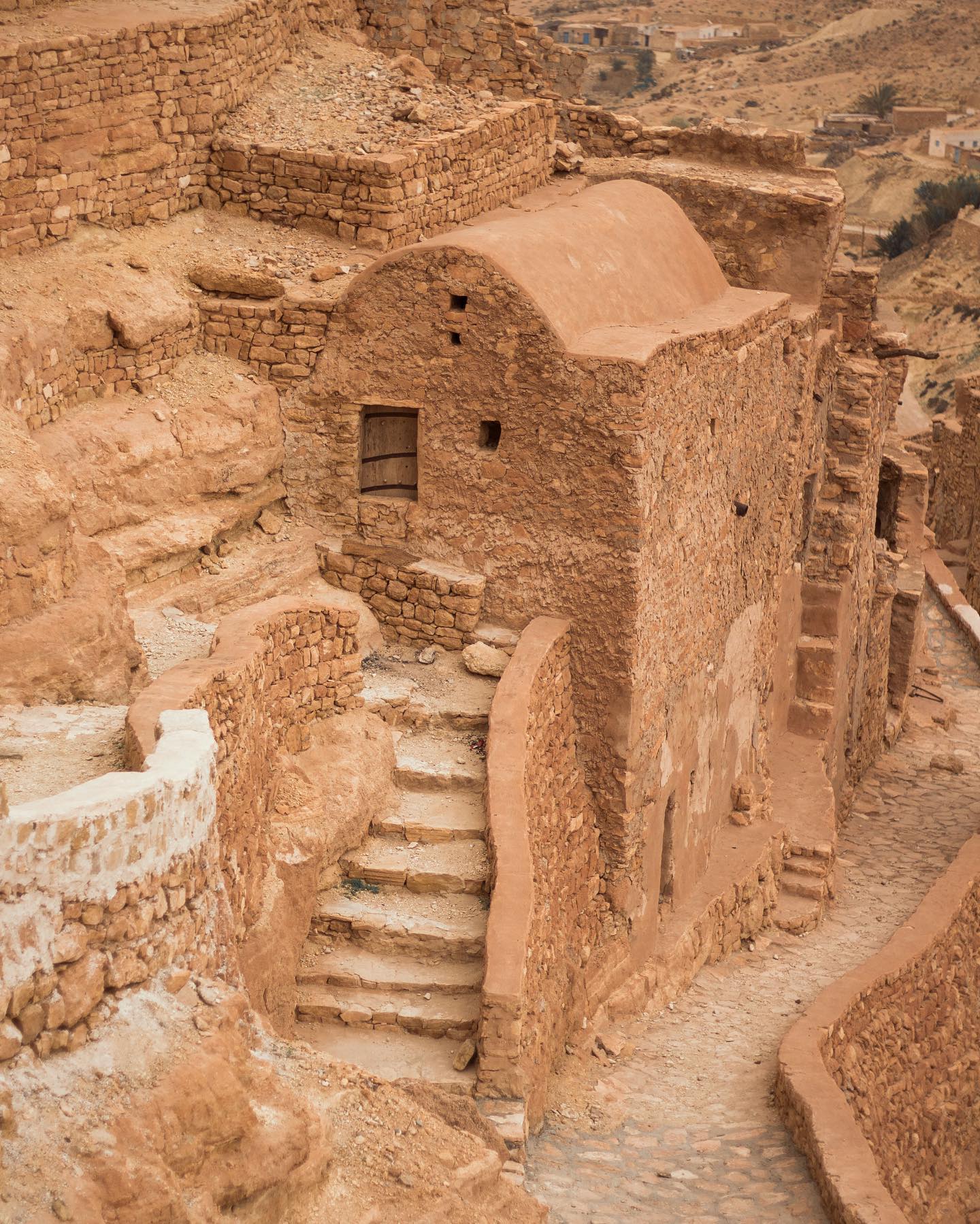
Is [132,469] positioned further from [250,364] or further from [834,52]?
[834,52]

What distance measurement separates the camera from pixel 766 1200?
988 centimetres

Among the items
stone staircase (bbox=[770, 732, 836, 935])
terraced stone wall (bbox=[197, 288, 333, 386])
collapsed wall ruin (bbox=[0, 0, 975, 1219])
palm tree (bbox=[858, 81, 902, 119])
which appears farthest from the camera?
palm tree (bbox=[858, 81, 902, 119])

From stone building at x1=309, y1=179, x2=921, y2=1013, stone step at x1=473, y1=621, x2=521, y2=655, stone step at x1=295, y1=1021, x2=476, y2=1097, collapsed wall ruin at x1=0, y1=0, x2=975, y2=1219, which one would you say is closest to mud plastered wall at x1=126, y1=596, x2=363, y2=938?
collapsed wall ruin at x1=0, y1=0, x2=975, y2=1219

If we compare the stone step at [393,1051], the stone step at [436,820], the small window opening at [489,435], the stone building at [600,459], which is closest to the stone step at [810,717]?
the stone building at [600,459]

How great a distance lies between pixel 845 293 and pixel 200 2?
6.60 meters

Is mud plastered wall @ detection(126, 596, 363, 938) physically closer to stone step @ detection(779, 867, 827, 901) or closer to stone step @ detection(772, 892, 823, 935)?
stone step @ detection(772, 892, 823, 935)

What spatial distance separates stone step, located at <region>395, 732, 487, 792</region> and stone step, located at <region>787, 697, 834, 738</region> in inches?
245

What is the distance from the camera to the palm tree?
54250 mm

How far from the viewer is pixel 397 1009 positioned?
9.39 metres

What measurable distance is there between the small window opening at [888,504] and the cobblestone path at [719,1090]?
4.39 metres

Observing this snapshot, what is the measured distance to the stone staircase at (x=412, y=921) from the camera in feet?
30.6

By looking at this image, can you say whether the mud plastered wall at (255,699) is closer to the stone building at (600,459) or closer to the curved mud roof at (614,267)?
the stone building at (600,459)

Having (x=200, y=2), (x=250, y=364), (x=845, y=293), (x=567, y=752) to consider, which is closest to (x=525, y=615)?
(x=567, y=752)

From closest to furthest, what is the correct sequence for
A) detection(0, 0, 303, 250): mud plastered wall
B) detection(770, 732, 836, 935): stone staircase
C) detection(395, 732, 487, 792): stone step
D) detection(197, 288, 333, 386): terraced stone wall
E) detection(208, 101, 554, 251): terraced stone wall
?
detection(395, 732, 487, 792): stone step → detection(0, 0, 303, 250): mud plastered wall → detection(197, 288, 333, 386): terraced stone wall → detection(208, 101, 554, 251): terraced stone wall → detection(770, 732, 836, 935): stone staircase
